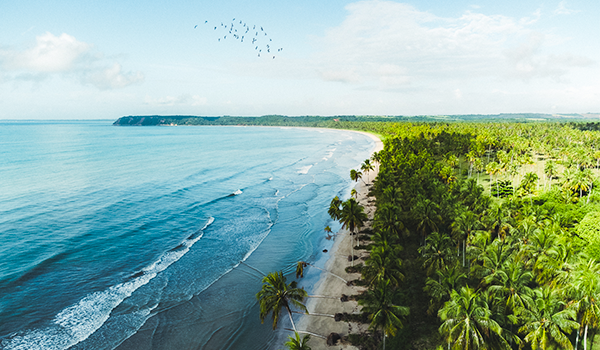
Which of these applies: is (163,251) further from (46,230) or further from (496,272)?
(496,272)

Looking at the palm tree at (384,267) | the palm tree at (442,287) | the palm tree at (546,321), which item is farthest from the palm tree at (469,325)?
the palm tree at (384,267)

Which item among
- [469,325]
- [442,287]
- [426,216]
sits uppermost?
[426,216]

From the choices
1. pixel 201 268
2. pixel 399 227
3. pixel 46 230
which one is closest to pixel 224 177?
pixel 46 230

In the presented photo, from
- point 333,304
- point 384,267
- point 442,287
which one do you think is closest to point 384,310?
point 384,267

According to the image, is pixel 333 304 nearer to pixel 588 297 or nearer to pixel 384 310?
pixel 384 310

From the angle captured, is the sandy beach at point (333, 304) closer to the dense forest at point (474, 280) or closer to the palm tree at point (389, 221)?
the dense forest at point (474, 280)

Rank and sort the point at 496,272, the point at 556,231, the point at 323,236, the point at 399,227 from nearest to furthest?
the point at 496,272, the point at 556,231, the point at 399,227, the point at 323,236

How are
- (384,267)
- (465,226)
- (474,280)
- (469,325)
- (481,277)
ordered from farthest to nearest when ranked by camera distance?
(465,226) → (474,280) → (481,277) → (384,267) → (469,325)
